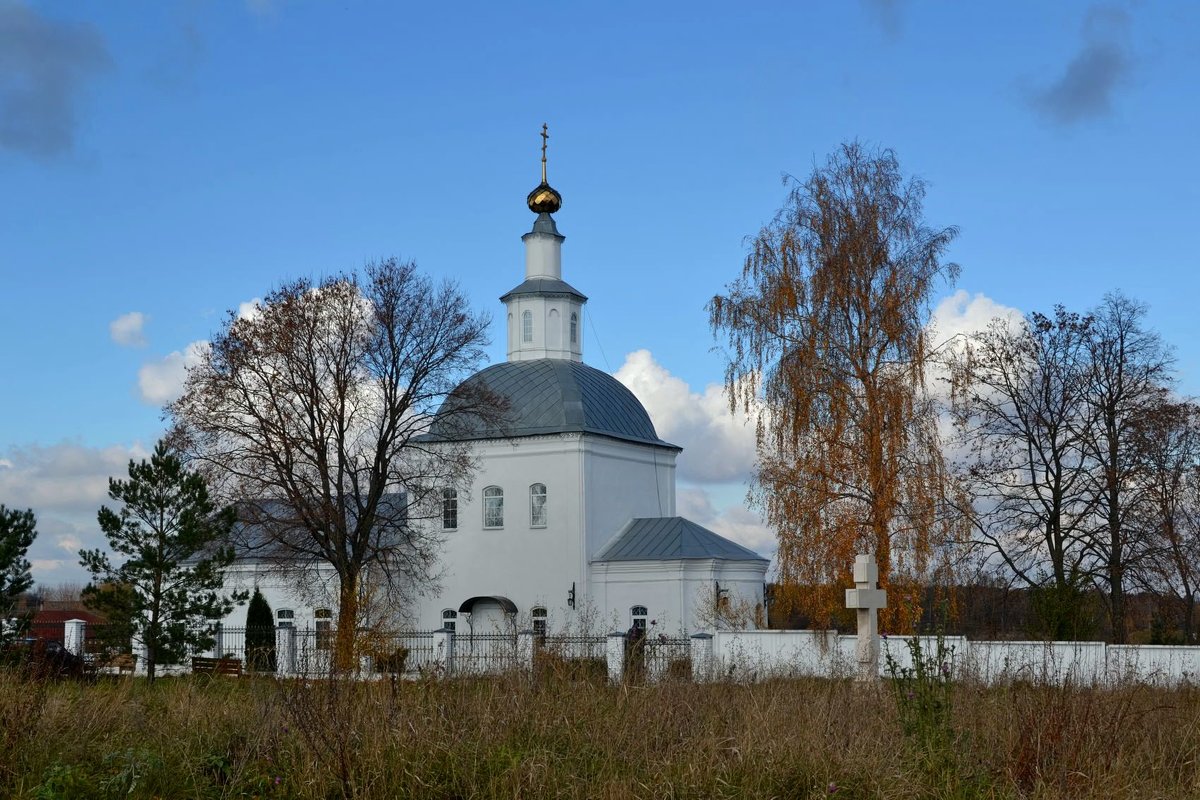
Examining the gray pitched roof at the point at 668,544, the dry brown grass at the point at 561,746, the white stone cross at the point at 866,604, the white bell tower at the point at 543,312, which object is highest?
the white bell tower at the point at 543,312

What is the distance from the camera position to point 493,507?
3853cm

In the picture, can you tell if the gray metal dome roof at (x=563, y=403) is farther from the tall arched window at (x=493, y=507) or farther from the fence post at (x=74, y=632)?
the fence post at (x=74, y=632)

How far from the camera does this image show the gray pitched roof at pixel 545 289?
4197cm

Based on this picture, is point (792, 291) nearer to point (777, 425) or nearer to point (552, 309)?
point (777, 425)

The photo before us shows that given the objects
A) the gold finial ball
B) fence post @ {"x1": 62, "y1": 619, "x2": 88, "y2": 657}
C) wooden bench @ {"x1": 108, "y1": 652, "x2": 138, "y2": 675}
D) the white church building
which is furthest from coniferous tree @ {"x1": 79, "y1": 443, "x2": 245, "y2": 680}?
the gold finial ball

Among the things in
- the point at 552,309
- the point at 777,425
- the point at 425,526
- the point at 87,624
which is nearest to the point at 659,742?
the point at 777,425

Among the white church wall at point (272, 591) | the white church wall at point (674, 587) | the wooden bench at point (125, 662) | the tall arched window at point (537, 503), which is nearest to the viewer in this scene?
the wooden bench at point (125, 662)

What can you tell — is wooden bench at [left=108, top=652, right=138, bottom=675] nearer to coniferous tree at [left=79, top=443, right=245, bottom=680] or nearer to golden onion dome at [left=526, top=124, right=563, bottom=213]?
coniferous tree at [left=79, top=443, right=245, bottom=680]

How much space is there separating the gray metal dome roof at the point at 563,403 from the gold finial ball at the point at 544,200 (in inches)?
223

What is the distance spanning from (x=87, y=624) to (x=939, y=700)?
2246 centimetres

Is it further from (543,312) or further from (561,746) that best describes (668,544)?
(561,746)

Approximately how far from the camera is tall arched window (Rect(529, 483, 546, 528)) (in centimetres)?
3791

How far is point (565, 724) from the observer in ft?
33.8

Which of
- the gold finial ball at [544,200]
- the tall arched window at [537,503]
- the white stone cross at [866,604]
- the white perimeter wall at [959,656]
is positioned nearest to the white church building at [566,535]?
the tall arched window at [537,503]
